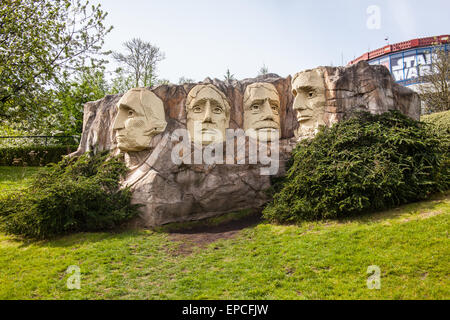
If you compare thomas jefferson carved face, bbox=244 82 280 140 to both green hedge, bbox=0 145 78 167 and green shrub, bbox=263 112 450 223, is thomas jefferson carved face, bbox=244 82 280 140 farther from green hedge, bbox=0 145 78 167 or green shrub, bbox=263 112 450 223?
green hedge, bbox=0 145 78 167

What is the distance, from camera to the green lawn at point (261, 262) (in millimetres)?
4559

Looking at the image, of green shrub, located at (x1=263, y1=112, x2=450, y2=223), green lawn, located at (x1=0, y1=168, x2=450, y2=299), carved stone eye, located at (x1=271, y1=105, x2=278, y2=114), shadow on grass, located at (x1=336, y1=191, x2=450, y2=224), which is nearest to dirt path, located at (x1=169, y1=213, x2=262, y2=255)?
green lawn, located at (x1=0, y1=168, x2=450, y2=299)

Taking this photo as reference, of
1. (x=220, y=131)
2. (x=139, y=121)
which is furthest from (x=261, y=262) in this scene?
(x=139, y=121)

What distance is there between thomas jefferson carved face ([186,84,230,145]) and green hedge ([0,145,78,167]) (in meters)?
10.7

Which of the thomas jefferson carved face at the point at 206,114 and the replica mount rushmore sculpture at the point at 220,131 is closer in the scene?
the replica mount rushmore sculpture at the point at 220,131

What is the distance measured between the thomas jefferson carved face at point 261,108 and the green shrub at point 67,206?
14.5ft

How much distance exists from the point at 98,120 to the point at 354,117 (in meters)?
8.66

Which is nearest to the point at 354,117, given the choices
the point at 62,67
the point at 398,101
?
the point at 398,101

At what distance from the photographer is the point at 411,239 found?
5.44m

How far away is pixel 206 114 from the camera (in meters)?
9.50

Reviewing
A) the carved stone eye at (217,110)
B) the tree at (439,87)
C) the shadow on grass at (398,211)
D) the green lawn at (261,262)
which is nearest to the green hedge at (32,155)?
the carved stone eye at (217,110)

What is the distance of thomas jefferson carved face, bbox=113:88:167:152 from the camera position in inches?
367

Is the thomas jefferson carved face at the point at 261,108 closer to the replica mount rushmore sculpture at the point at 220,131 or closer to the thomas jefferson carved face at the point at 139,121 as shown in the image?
the replica mount rushmore sculpture at the point at 220,131

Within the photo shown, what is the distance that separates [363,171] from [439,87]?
689 inches
